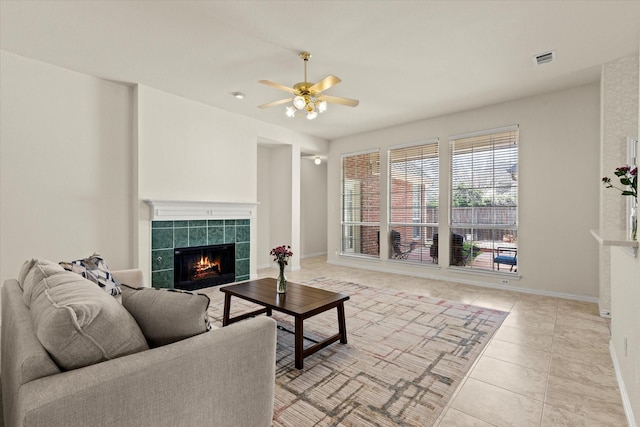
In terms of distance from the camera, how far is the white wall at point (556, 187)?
4.16 m

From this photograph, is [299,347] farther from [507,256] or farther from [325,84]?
[507,256]

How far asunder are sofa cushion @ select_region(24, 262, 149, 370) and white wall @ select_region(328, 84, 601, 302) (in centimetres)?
513

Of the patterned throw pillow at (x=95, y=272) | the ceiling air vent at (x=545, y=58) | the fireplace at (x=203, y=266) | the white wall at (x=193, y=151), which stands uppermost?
the ceiling air vent at (x=545, y=58)

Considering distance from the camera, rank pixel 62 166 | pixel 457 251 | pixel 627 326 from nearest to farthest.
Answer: pixel 627 326
pixel 62 166
pixel 457 251

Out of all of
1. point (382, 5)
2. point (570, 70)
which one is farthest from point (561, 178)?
point (382, 5)

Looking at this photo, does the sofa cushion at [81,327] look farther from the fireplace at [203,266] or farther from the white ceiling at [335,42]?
the fireplace at [203,266]

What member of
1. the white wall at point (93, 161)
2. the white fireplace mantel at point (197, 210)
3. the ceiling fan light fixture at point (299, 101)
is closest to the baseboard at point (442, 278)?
the white fireplace mantel at point (197, 210)

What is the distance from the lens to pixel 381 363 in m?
2.48

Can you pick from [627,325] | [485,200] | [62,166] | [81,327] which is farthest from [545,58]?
[62,166]

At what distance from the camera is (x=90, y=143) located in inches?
155

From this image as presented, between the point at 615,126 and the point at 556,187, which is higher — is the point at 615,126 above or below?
above

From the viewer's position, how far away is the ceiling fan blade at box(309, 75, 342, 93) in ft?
9.73

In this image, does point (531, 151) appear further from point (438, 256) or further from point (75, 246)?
point (75, 246)

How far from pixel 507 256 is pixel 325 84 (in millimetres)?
3921
